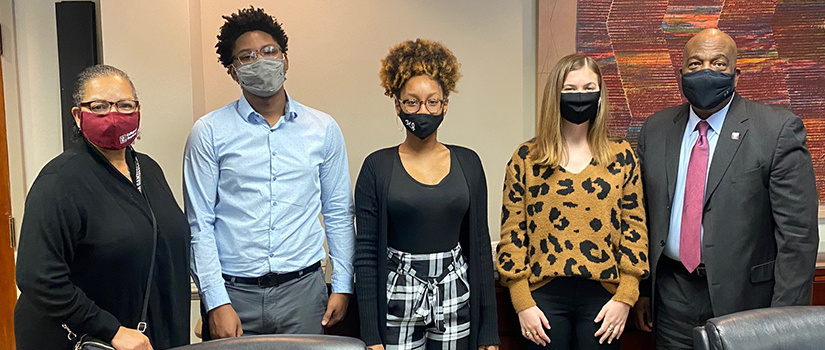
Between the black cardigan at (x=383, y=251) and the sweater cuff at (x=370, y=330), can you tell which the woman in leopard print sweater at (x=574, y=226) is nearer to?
the black cardigan at (x=383, y=251)

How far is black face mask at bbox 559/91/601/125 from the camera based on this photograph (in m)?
2.03

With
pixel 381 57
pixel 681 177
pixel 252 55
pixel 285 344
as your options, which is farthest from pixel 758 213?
pixel 381 57

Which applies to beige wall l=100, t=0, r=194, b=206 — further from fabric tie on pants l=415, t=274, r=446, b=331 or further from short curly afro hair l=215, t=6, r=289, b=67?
fabric tie on pants l=415, t=274, r=446, b=331

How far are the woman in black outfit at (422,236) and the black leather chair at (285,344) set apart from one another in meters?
0.51

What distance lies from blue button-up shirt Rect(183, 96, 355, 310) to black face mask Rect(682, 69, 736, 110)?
48.5 inches

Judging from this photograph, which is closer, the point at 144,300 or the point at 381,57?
the point at 144,300

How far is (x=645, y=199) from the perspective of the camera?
2.21 m

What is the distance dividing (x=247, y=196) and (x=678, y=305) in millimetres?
1428

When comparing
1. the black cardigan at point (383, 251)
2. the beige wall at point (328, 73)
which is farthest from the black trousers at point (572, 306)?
the beige wall at point (328, 73)

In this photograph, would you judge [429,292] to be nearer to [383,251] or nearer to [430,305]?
[430,305]

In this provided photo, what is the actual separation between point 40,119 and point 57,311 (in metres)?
1.64

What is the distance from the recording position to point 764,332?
1464 mm

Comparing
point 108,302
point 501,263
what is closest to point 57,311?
point 108,302

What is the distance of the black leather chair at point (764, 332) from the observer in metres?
1.44
